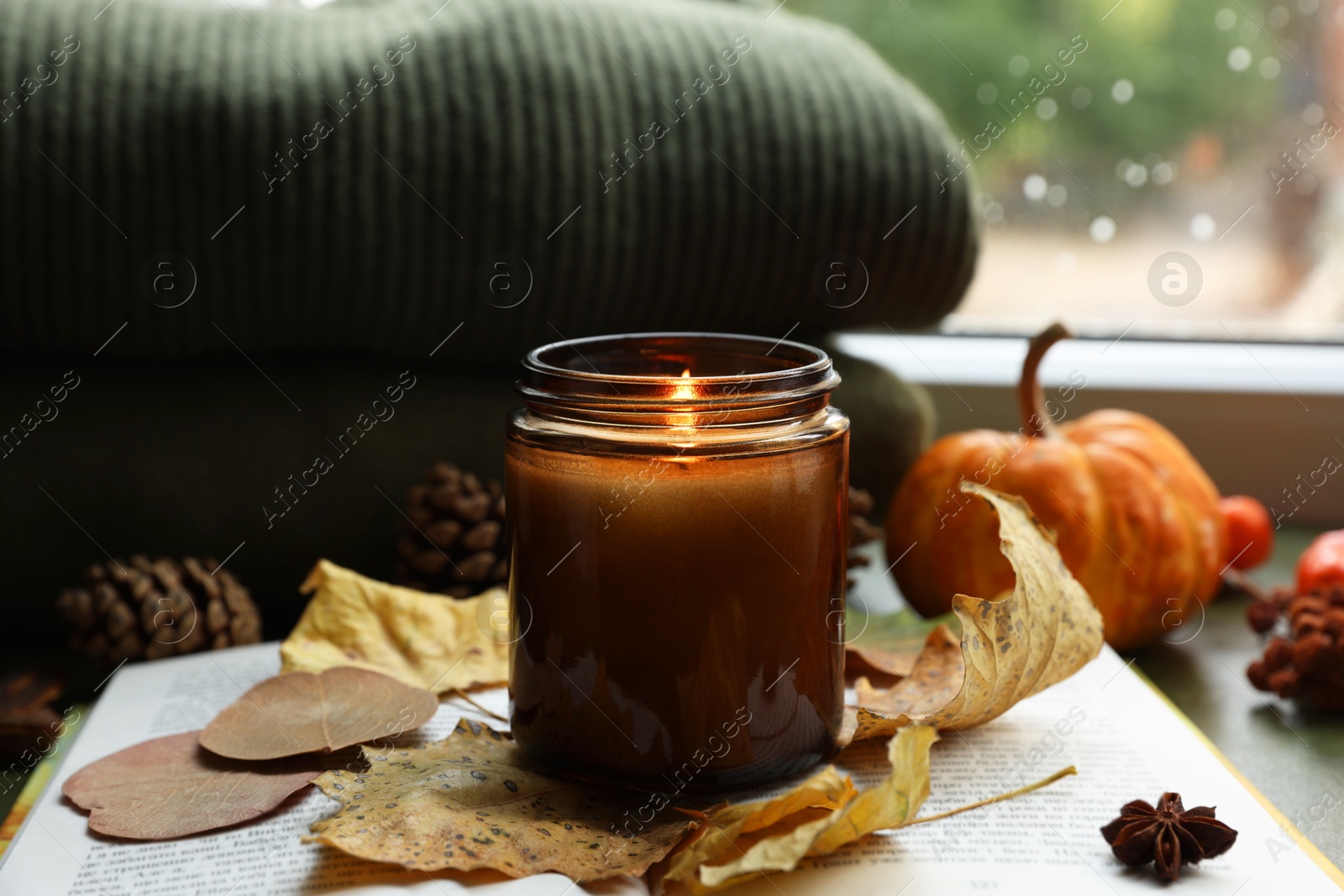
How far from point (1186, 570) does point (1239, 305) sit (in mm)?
585

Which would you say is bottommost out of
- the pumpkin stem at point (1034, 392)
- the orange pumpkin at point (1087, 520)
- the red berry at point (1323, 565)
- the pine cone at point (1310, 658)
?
the red berry at point (1323, 565)

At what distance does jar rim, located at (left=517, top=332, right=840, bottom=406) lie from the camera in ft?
1.65

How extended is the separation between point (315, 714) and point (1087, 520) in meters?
0.53

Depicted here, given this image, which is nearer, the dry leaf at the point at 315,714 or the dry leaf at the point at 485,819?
the dry leaf at the point at 485,819

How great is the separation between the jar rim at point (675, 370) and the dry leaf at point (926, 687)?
7.3 inches

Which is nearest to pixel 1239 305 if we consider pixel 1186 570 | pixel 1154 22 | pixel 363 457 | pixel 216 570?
pixel 1154 22

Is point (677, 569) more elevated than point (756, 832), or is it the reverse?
point (677, 569)

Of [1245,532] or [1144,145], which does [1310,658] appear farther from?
[1144,145]

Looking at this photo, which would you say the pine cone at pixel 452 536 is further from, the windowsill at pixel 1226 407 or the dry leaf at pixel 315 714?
the windowsill at pixel 1226 407

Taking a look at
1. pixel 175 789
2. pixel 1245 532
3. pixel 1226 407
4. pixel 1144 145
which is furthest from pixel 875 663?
pixel 1144 145

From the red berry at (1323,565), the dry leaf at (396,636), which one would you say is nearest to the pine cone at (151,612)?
the dry leaf at (396,636)

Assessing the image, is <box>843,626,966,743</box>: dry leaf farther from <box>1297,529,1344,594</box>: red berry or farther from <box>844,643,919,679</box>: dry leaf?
<box>1297,529,1344,594</box>: red berry

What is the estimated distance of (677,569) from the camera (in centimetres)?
51

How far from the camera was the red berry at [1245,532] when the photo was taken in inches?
38.6
